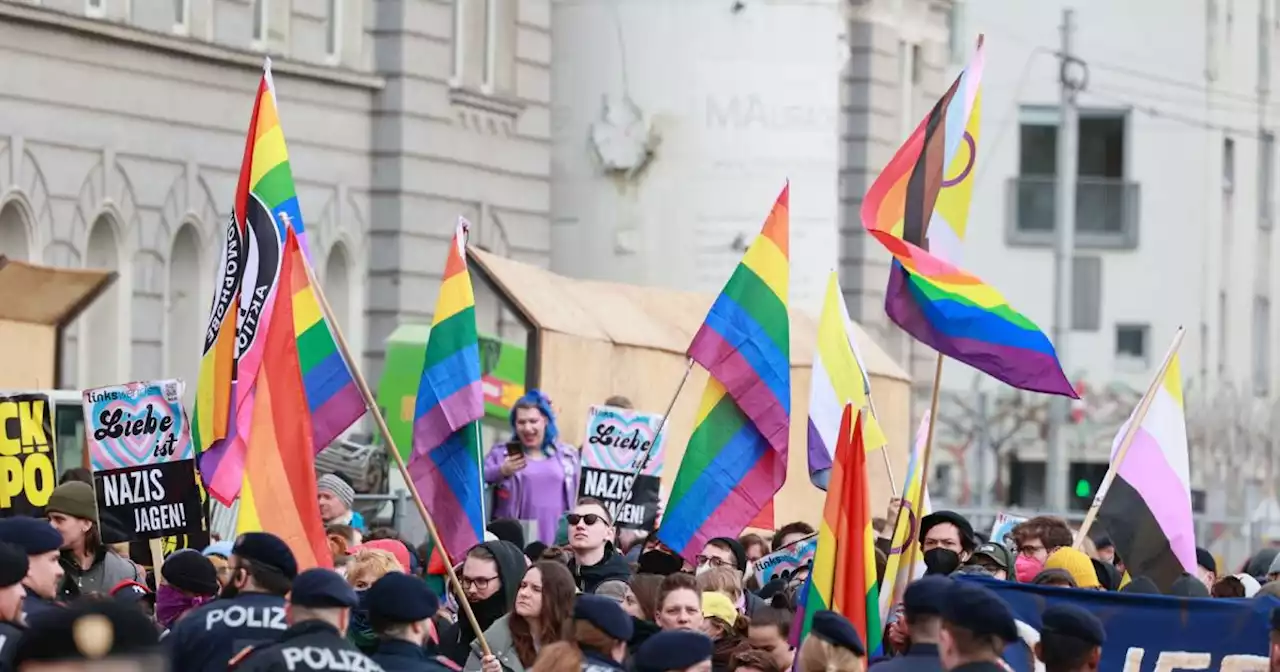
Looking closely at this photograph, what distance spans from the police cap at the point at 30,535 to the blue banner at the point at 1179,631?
3.47 metres

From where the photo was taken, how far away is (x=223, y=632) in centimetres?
943

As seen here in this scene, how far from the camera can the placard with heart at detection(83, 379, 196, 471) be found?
13.8 meters

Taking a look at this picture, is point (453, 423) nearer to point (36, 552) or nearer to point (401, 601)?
point (36, 552)

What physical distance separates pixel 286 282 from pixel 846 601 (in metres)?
2.43

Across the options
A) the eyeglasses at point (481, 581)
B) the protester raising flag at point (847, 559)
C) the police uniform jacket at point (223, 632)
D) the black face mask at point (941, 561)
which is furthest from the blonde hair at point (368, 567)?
the black face mask at point (941, 561)

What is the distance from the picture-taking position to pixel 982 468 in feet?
142

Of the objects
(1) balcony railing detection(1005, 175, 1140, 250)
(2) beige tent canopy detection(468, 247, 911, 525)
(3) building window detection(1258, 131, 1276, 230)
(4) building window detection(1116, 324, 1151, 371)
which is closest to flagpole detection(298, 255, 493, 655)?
(2) beige tent canopy detection(468, 247, 911, 525)

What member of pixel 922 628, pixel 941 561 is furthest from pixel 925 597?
pixel 941 561

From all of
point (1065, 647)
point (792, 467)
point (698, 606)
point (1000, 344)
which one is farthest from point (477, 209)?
point (1065, 647)

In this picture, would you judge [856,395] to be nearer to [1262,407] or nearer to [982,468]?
[982,468]

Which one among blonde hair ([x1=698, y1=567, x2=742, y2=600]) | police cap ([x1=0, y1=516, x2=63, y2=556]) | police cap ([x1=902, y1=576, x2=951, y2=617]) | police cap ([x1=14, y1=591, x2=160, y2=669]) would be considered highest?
police cap ([x1=14, y1=591, x2=160, y2=669])

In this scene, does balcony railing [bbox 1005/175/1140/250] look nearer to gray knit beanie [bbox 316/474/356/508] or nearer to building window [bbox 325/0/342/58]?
building window [bbox 325/0/342/58]

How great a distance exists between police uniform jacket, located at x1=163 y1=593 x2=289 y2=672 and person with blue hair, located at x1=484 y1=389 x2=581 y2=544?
6707 mm

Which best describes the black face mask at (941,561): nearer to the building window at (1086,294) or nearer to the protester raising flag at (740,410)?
the protester raising flag at (740,410)
